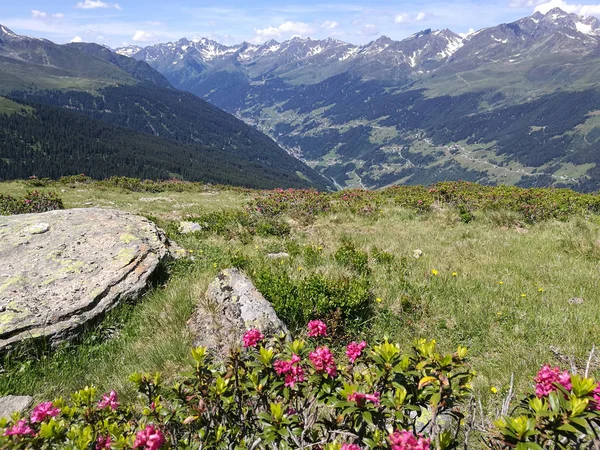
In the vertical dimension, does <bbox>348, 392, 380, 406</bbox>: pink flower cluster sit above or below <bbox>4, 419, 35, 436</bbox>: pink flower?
above

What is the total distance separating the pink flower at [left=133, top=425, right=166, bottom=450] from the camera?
6.64ft

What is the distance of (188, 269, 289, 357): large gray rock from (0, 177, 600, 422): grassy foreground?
0.28 metres

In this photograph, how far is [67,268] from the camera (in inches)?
248

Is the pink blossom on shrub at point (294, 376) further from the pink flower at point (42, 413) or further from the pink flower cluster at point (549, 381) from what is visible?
the pink flower at point (42, 413)

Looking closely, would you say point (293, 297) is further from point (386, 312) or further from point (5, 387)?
point (5, 387)

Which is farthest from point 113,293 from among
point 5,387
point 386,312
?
point 386,312

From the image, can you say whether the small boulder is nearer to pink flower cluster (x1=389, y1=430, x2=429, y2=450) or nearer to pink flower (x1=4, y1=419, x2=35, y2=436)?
pink flower (x1=4, y1=419, x2=35, y2=436)

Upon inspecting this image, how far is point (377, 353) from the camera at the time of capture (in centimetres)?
254

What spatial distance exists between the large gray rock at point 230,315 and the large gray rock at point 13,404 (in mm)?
→ 2059

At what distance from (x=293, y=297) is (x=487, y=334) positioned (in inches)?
133

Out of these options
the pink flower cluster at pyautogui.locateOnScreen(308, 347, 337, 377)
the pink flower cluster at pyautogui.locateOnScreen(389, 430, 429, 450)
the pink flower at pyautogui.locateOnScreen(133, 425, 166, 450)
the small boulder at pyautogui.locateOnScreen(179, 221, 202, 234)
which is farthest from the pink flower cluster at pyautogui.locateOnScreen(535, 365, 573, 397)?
the small boulder at pyautogui.locateOnScreen(179, 221, 202, 234)

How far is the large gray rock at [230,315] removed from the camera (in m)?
5.19

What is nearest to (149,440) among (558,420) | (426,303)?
(558,420)

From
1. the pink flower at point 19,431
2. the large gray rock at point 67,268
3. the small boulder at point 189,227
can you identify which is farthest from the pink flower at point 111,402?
the small boulder at point 189,227
